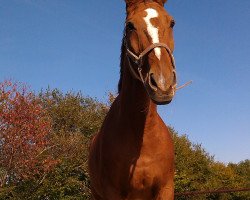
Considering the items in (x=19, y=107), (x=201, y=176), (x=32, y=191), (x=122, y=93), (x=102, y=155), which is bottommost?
(x=102, y=155)

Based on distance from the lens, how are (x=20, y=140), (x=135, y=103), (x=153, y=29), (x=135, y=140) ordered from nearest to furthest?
1. (x=153, y=29)
2. (x=135, y=103)
3. (x=135, y=140)
4. (x=20, y=140)

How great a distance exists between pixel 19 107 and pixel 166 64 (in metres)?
26.4

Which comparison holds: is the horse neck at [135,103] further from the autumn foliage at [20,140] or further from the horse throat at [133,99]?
the autumn foliage at [20,140]

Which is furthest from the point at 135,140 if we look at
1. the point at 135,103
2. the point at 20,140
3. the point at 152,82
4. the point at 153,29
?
the point at 20,140

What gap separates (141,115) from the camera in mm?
4672

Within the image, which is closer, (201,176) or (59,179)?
(59,179)

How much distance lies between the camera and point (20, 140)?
26.5 m

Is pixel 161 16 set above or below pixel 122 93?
above

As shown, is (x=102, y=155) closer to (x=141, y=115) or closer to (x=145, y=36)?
(x=141, y=115)

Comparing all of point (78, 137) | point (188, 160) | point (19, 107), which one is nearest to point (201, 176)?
point (188, 160)

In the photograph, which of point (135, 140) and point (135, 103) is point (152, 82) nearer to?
point (135, 103)

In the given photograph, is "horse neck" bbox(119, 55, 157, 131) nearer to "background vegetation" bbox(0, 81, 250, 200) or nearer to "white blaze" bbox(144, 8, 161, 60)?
"white blaze" bbox(144, 8, 161, 60)

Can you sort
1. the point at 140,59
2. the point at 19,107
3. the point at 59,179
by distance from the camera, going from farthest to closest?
the point at 59,179, the point at 19,107, the point at 140,59

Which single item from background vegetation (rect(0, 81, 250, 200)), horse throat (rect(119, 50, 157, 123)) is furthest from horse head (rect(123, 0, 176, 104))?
background vegetation (rect(0, 81, 250, 200))
